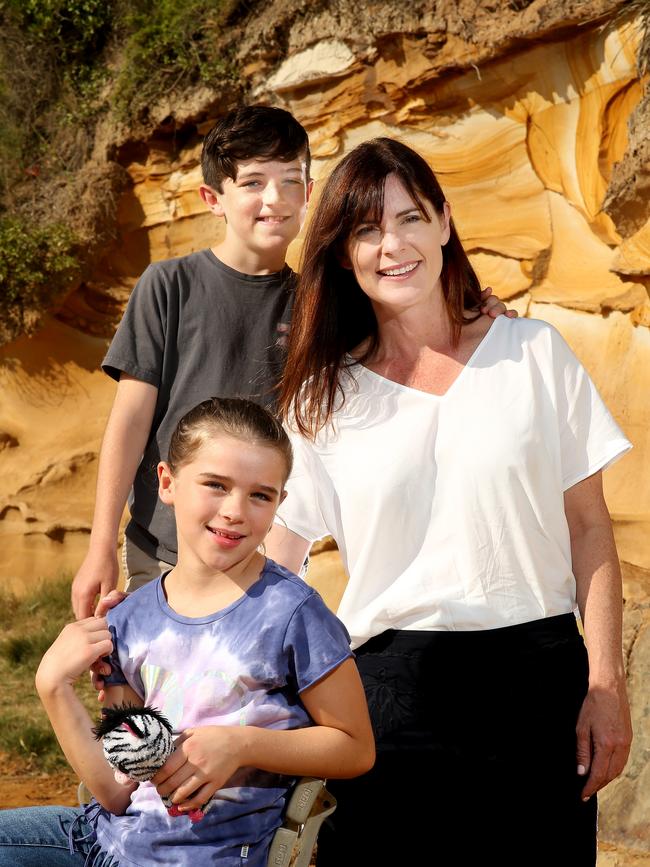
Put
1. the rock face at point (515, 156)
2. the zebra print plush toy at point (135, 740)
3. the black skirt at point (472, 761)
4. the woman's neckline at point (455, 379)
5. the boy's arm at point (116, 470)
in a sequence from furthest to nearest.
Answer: the rock face at point (515, 156), the boy's arm at point (116, 470), the woman's neckline at point (455, 379), the black skirt at point (472, 761), the zebra print plush toy at point (135, 740)

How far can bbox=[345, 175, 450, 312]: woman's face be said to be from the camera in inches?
88.2

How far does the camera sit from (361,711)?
173 cm

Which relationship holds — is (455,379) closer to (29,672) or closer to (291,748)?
(291,748)

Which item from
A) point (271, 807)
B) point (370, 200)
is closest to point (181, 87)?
point (370, 200)

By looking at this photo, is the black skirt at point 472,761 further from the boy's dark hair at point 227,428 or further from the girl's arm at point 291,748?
the boy's dark hair at point 227,428

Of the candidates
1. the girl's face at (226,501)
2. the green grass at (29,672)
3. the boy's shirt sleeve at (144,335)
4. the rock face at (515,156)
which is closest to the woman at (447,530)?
the girl's face at (226,501)

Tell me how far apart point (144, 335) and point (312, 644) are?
51.2 inches

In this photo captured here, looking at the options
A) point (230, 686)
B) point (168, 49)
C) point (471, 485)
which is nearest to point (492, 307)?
point (471, 485)

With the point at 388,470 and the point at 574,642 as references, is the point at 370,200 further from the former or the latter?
the point at 574,642

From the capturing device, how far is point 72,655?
5.65ft

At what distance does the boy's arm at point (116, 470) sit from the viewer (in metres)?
2.48

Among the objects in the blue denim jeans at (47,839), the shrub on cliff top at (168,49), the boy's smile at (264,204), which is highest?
the shrub on cliff top at (168,49)

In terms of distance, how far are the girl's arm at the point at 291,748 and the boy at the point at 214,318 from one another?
1097 millimetres

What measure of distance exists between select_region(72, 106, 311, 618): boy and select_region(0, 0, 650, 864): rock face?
202 cm
